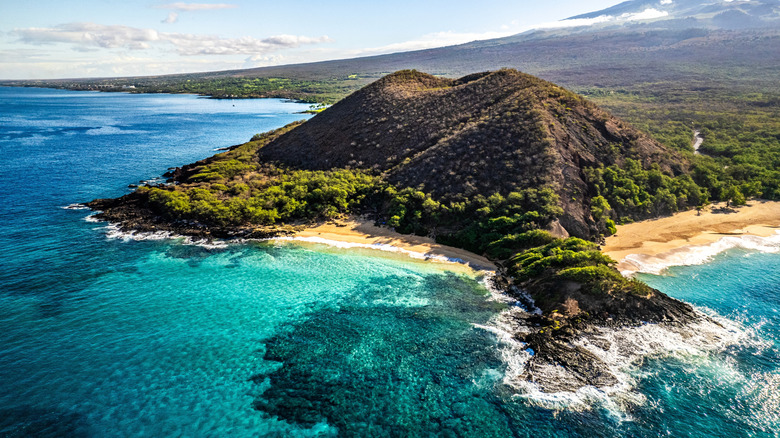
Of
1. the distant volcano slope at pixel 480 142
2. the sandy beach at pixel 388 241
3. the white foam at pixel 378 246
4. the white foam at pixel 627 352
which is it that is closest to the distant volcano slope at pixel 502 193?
the distant volcano slope at pixel 480 142

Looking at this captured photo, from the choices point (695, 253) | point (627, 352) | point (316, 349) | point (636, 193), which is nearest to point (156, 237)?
point (316, 349)

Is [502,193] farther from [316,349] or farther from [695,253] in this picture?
[316,349]

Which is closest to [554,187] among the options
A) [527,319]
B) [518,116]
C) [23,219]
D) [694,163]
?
[518,116]

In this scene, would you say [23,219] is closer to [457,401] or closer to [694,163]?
[457,401]

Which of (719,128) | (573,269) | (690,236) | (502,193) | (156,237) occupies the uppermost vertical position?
(502,193)

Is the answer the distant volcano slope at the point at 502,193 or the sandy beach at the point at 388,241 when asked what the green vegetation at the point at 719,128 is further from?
the sandy beach at the point at 388,241
